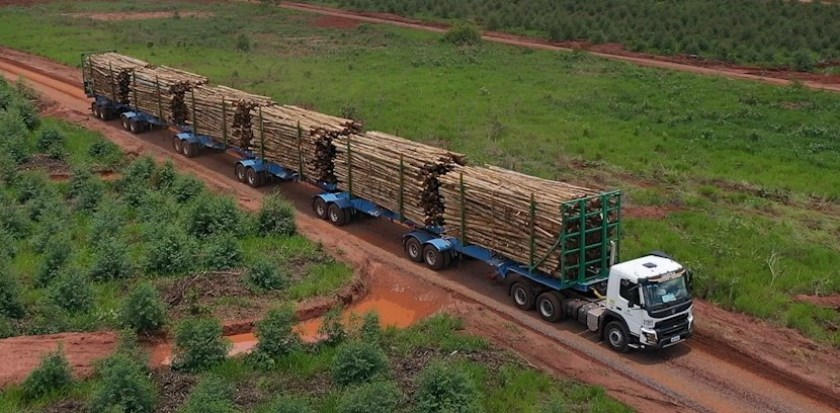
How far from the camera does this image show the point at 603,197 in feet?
62.8

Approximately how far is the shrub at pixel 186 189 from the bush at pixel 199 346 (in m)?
11.6

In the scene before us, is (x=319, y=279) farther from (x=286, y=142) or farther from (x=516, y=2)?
(x=516, y=2)

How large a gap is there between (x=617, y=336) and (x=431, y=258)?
634 cm

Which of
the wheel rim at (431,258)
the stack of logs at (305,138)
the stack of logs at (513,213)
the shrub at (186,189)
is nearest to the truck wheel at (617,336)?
the stack of logs at (513,213)

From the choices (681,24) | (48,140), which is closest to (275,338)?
(48,140)

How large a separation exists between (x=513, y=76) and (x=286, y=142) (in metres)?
22.3

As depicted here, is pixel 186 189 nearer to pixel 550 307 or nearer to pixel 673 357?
pixel 550 307

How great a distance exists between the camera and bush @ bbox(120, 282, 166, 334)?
1805 cm

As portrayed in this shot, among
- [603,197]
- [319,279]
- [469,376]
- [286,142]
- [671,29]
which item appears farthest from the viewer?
[671,29]

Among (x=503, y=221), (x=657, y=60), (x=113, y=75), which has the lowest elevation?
(x=657, y=60)

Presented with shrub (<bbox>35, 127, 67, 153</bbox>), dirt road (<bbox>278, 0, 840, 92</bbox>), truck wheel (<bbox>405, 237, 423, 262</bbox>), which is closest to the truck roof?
truck wheel (<bbox>405, 237, 423, 262</bbox>)

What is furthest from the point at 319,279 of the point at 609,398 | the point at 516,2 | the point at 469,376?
the point at 516,2

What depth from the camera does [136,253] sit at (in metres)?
23.0

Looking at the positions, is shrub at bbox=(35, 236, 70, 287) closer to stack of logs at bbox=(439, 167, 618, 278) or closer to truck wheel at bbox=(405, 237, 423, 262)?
truck wheel at bbox=(405, 237, 423, 262)
